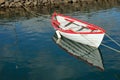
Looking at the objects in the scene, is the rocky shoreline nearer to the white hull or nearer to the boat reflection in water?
the boat reflection in water

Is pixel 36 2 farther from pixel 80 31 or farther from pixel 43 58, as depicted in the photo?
pixel 43 58

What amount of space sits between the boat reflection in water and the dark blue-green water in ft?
1.94

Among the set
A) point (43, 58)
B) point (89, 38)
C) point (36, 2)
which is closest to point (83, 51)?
point (89, 38)

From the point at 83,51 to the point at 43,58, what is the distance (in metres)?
4.99

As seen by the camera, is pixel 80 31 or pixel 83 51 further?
pixel 80 31

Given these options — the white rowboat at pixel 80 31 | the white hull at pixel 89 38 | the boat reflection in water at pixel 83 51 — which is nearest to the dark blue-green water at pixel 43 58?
the boat reflection in water at pixel 83 51

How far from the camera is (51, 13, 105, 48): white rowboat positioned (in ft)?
90.8

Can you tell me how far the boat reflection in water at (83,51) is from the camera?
25517 millimetres

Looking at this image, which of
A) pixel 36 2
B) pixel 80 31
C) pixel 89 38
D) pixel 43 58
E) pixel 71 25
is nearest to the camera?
pixel 43 58

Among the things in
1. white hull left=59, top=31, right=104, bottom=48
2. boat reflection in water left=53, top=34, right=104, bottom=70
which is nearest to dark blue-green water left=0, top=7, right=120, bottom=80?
boat reflection in water left=53, top=34, right=104, bottom=70

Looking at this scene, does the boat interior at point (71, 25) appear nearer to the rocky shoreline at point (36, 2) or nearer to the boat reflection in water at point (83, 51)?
the boat reflection in water at point (83, 51)

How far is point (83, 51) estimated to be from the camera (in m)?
28.4

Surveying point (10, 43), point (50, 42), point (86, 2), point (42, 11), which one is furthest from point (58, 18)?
point (86, 2)

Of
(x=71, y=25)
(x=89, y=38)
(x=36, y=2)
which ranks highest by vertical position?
(x=36, y=2)
